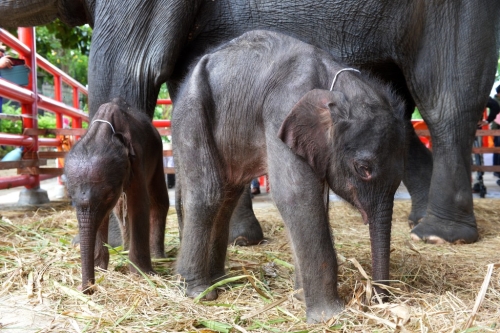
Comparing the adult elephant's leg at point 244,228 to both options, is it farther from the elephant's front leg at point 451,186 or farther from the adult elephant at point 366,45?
the elephant's front leg at point 451,186

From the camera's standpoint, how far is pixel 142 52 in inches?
120

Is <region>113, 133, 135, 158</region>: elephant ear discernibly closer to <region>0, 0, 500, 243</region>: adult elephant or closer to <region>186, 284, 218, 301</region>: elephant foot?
<region>186, 284, 218, 301</region>: elephant foot

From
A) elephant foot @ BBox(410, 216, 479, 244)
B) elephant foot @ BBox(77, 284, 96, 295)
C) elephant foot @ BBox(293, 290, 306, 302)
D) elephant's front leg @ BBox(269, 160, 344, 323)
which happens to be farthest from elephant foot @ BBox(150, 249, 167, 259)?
elephant foot @ BBox(410, 216, 479, 244)

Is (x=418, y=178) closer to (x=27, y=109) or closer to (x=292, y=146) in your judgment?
(x=292, y=146)

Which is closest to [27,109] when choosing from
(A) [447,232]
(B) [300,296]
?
(A) [447,232]

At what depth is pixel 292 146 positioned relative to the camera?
194 cm

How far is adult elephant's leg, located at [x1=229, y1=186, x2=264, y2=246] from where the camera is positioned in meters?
3.46

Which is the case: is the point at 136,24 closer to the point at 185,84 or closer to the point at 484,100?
the point at 185,84

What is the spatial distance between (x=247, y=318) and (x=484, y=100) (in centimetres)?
220

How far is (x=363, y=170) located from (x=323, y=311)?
0.48 meters

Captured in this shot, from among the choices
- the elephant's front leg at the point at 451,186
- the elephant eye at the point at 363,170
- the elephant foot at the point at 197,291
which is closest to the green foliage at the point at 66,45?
the elephant's front leg at the point at 451,186

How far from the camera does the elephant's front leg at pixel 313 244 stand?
1.94m

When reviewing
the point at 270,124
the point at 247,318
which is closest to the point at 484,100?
the point at 270,124

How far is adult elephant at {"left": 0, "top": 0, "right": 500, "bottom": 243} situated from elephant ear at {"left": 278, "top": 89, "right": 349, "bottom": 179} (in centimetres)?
123
